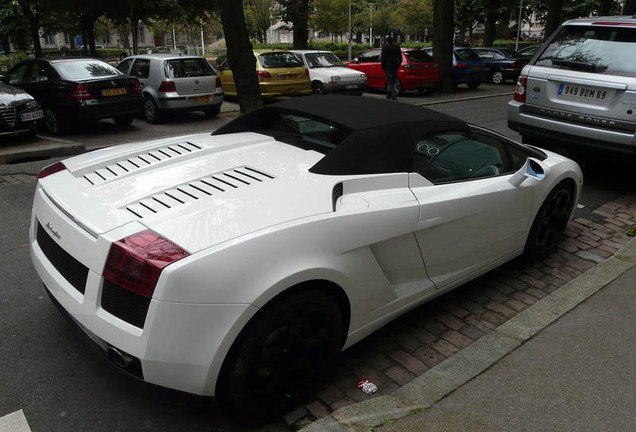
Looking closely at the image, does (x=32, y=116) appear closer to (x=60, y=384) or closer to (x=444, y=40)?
(x=60, y=384)

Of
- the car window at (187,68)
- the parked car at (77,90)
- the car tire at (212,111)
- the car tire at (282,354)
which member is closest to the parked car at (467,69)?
the car tire at (212,111)

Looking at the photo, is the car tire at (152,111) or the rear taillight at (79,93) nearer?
the rear taillight at (79,93)

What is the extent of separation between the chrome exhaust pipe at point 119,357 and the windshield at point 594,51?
6.05 m

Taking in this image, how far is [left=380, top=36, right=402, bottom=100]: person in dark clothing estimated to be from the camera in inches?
612

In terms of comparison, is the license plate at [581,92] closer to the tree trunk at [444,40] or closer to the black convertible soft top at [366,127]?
the black convertible soft top at [366,127]

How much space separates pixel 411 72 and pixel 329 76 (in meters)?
3.31

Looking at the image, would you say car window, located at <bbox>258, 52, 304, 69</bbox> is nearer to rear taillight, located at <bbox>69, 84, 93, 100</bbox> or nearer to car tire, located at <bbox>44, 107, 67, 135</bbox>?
rear taillight, located at <bbox>69, 84, 93, 100</bbox>

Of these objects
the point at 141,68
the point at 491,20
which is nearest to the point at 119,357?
the point at 141,68

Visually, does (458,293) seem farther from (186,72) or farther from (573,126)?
(186,72)

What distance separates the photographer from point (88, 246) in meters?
2.44

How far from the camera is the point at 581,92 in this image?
6270mm

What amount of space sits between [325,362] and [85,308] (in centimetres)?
122

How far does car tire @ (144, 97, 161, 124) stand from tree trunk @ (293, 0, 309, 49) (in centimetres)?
941

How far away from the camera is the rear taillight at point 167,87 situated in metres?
12.1
